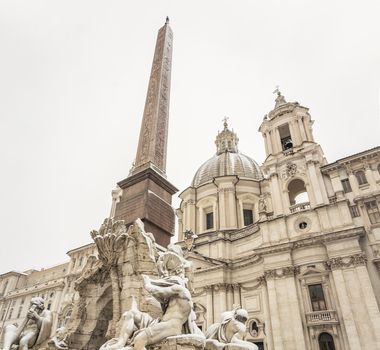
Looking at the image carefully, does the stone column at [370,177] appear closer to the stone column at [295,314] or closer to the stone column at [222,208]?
the stone column at [295,314]

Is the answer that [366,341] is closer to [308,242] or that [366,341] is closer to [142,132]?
[308,242]

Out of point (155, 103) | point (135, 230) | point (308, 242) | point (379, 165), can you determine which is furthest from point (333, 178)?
point (135, 230)

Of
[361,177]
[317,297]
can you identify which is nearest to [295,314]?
[317,297]

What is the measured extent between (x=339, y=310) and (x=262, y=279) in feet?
20.3

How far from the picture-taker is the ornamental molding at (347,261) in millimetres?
19984

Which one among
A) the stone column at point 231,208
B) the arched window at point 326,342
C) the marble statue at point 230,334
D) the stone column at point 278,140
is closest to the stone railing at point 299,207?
the stone column at point 278,140

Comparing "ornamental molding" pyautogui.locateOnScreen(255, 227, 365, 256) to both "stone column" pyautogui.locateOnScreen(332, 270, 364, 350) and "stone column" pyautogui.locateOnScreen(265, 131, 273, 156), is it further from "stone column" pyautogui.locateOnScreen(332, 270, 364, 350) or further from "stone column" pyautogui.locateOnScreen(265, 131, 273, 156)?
"stone column" pyautogui.locateOnScreen(265, 131, 273, 156)

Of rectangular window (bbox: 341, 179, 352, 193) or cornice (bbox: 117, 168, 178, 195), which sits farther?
rectangular window (bbox: 341, 179, 352, 193)

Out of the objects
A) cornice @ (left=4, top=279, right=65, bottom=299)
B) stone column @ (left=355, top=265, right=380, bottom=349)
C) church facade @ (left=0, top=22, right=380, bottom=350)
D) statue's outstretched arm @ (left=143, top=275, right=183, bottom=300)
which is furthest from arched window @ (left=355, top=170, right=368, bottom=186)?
cornice @ (left=4, top=279, right=65, bottom=299)

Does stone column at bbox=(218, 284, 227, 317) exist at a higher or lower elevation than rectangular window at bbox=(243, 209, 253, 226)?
lower

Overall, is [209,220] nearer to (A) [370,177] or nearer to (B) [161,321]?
(A) [370,177]

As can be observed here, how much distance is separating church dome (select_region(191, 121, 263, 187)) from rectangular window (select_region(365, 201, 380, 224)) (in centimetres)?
1698

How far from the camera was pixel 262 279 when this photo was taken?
79.1 feet

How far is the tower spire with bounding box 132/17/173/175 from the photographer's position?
10.5 meters
